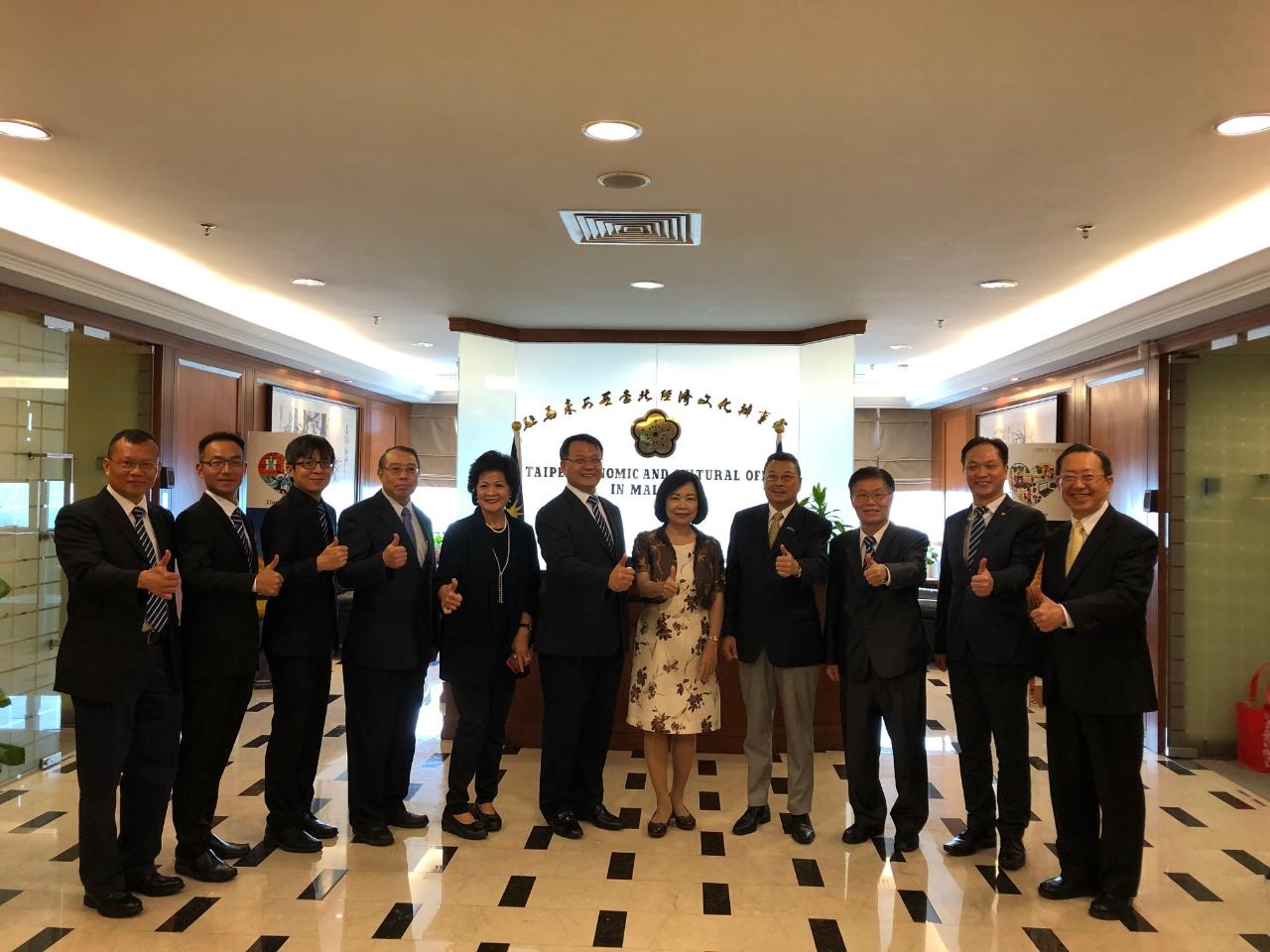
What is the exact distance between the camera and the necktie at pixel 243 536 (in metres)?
3.47

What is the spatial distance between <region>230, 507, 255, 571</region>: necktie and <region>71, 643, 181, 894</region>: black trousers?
443mm

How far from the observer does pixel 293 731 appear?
369 cm

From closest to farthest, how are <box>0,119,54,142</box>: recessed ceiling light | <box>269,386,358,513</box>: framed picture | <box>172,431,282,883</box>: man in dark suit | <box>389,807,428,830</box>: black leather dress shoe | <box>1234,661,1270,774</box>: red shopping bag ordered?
1. <box>172,431,282,883</box>: man in dark suit
2. <box>0,119,54,142</box>: recessed ceiling light
3. <box>389,807,428,830</box>: black leather dress shoe
4. <box>1234,661,1270,774</box>: red shopping bag
5. <box>269,386,358,513</box>: framed picture

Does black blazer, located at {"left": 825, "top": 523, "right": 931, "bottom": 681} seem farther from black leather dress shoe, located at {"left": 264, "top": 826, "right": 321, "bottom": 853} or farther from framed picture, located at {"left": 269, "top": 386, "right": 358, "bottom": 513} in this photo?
framed picture, located at {"left": 269, "top": 386, "right": 358, "bottom": 513}

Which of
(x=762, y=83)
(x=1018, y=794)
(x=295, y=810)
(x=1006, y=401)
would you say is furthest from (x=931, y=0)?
(x=1006, y=401)

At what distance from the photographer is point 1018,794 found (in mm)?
3643

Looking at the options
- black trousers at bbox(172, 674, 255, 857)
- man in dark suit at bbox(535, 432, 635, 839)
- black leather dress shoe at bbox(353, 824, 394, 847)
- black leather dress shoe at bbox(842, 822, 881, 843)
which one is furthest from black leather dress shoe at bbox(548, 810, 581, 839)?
black trousers at bbox(172, 674, 255, 857)

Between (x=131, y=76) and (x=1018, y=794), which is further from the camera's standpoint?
(x=1018, y=794)

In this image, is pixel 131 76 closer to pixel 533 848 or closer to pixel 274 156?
pixel 274 156

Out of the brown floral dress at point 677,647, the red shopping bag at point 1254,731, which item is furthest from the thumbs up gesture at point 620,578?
the red shopping bag at point 1254,731

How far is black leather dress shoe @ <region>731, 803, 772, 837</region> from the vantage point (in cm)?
400

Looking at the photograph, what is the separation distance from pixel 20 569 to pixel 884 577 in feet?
15.2

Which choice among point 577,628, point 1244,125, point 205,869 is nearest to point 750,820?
point 577,628

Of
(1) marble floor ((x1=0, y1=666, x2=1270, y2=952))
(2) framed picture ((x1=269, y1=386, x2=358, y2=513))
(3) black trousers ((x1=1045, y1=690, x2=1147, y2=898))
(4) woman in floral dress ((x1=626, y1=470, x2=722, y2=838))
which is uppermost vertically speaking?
(2) framed picture ((x1=269, y1=386, x2=358, y2=513))
